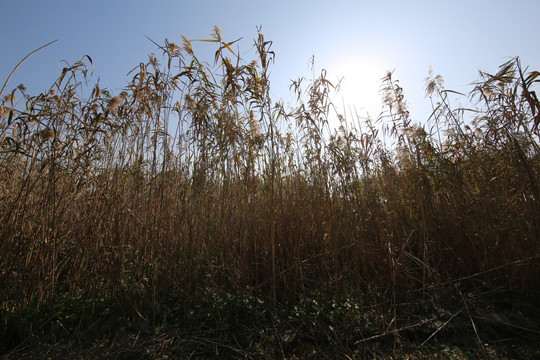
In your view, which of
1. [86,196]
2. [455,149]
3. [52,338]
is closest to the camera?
[52,338]

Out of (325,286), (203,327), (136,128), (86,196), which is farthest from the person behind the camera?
(136,128)

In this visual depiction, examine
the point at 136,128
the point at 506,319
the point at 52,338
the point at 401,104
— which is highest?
the point at 401,104

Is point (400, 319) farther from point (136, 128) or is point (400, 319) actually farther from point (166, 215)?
point (136, 128)

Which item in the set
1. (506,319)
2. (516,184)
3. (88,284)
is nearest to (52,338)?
(88,284)

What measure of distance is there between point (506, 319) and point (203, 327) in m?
1.98

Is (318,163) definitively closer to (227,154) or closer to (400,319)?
(227,154)

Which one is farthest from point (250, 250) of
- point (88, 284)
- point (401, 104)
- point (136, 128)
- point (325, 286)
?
point (401, 104)

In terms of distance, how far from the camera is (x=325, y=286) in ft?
6.12

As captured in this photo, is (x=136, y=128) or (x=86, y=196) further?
(x=136, y=128)

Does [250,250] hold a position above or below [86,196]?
below

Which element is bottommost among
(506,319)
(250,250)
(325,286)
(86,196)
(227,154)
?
(506,319)

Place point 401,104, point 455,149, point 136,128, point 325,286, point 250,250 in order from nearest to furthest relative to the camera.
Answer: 1. point 325,286
2. point 250,250
3. point 136,128
4. point 455,149
5. point 401,104

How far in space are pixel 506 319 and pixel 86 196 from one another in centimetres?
314

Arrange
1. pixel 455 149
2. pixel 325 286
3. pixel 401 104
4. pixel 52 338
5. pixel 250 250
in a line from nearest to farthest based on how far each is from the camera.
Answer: pixel 52 338, pixel 325 286, pixel 250 250, pixel 455 149, pixel 401 104
